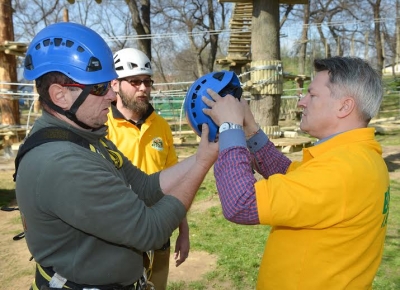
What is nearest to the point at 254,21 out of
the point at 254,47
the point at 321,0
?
the point at 254,47

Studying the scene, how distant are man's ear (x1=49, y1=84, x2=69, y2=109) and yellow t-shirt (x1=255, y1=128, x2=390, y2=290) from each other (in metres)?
1.00

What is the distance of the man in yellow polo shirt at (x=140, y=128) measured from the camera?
12.0ft

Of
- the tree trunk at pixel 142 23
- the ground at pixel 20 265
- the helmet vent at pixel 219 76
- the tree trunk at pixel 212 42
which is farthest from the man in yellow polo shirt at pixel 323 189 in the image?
the tree trunk at pixel 212 42

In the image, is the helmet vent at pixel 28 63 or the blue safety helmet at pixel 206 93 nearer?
the helmet vent at pixel 28 63

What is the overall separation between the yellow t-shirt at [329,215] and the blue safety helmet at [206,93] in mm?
480

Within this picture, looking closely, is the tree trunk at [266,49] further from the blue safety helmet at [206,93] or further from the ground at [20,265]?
the blue safety helmet at [206,93]

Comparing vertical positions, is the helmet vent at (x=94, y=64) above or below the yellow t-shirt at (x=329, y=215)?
above

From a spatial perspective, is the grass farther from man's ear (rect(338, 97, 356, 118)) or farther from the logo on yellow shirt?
man's ear (rect(338, 97, 356, 118))

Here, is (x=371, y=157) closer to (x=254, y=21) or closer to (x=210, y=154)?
(x=210, y=154)

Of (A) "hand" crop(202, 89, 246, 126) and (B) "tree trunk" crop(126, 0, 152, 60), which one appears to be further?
(B) "tree trunk" crop(126, 0, 152, 60)

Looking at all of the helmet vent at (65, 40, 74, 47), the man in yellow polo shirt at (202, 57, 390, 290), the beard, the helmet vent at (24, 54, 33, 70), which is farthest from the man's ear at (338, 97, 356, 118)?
the beard

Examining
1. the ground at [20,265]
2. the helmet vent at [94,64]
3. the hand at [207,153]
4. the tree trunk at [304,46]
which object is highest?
the tree trunk at [304,46]

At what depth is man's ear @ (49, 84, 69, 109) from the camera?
2.03 meters

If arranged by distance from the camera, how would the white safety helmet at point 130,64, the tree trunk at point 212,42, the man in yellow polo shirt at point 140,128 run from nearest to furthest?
the man in yellow polo shirt at point 140,128 < the white safety helmet at point 130,64 < the tree trunk at point 212,42
